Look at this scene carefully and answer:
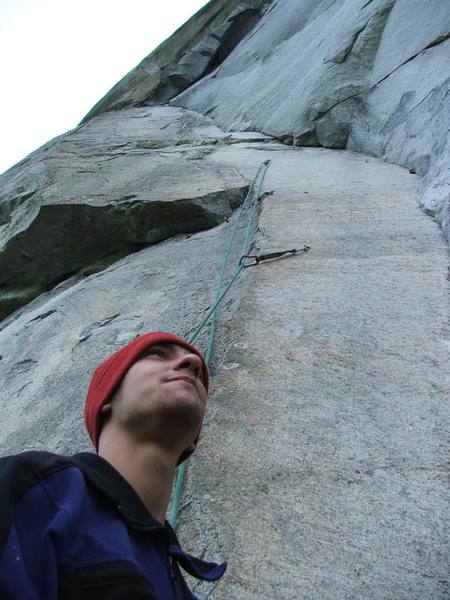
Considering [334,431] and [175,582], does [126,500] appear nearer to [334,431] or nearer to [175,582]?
[175,582]

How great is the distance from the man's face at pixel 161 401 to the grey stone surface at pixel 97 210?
9.96 feet

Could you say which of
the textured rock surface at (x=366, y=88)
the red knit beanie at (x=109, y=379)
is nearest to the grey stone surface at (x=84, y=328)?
the red knit beanie at (x=109, y=379)

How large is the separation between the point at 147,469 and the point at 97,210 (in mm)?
3799

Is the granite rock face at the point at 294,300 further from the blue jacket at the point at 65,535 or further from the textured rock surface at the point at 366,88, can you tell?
the blue jacket at the point at 65,535

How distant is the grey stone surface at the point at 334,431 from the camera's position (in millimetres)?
1493

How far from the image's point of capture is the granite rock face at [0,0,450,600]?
1604 millimetres

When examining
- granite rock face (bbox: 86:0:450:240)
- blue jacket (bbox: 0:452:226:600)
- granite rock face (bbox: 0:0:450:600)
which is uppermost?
blue jacket (bbox: 0:452:226:600)

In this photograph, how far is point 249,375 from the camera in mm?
2252

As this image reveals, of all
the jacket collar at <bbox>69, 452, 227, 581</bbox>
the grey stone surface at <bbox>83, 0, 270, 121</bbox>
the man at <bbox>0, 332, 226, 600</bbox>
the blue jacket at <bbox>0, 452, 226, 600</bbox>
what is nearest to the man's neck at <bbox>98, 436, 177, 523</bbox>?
the man at <bbox>0, 332, 226, 600</bbox>

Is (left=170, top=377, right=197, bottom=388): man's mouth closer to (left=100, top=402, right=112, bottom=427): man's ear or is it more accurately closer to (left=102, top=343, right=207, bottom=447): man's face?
(left=102, top=343, right=207, bottom=447): man's face

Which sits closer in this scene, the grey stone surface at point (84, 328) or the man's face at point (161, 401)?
the man's face at point (161, 401)

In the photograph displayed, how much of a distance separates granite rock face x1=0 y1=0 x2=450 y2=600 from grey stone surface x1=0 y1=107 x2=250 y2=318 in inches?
0.8

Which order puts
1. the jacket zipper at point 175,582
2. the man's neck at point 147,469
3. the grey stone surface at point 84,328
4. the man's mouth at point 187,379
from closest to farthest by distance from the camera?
the jacket zipper at point 175,582 < the man's neck at point 147,469 < the man's mouth at point 187,379 < the grey stone surface at point 84,328

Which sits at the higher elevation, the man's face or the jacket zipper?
the man's face
